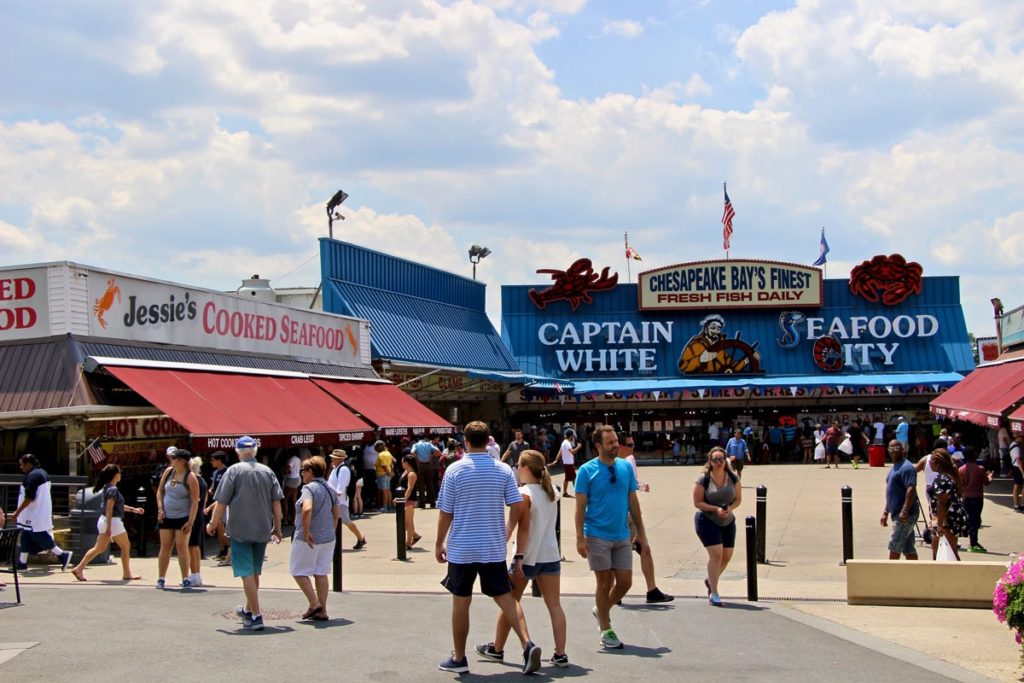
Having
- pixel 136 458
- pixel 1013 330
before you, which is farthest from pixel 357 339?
pixel 1013 330

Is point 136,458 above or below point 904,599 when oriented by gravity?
above

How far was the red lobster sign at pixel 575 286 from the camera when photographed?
4572 centimetres

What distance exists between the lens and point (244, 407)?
19.4 metres

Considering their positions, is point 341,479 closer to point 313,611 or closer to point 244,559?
point 313,611

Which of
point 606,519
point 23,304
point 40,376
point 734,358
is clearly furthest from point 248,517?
point 734,358

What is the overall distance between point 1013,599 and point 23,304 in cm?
1512

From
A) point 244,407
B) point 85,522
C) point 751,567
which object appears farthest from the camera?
point 244,407

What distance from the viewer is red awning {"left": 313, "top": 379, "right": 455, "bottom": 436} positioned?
2433cm

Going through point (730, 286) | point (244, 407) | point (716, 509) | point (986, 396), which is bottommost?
point (716, 509)

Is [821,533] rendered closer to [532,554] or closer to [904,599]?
[904,599]

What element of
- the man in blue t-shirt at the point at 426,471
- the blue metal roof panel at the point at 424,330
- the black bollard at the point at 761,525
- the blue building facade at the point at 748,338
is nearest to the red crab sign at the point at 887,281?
the blue building facade at the point at 748,338

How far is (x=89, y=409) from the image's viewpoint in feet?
54.8

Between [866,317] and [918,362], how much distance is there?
267 cm

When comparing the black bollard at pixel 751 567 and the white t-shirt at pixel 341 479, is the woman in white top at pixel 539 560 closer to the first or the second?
the black bollard at pixel 751 567
